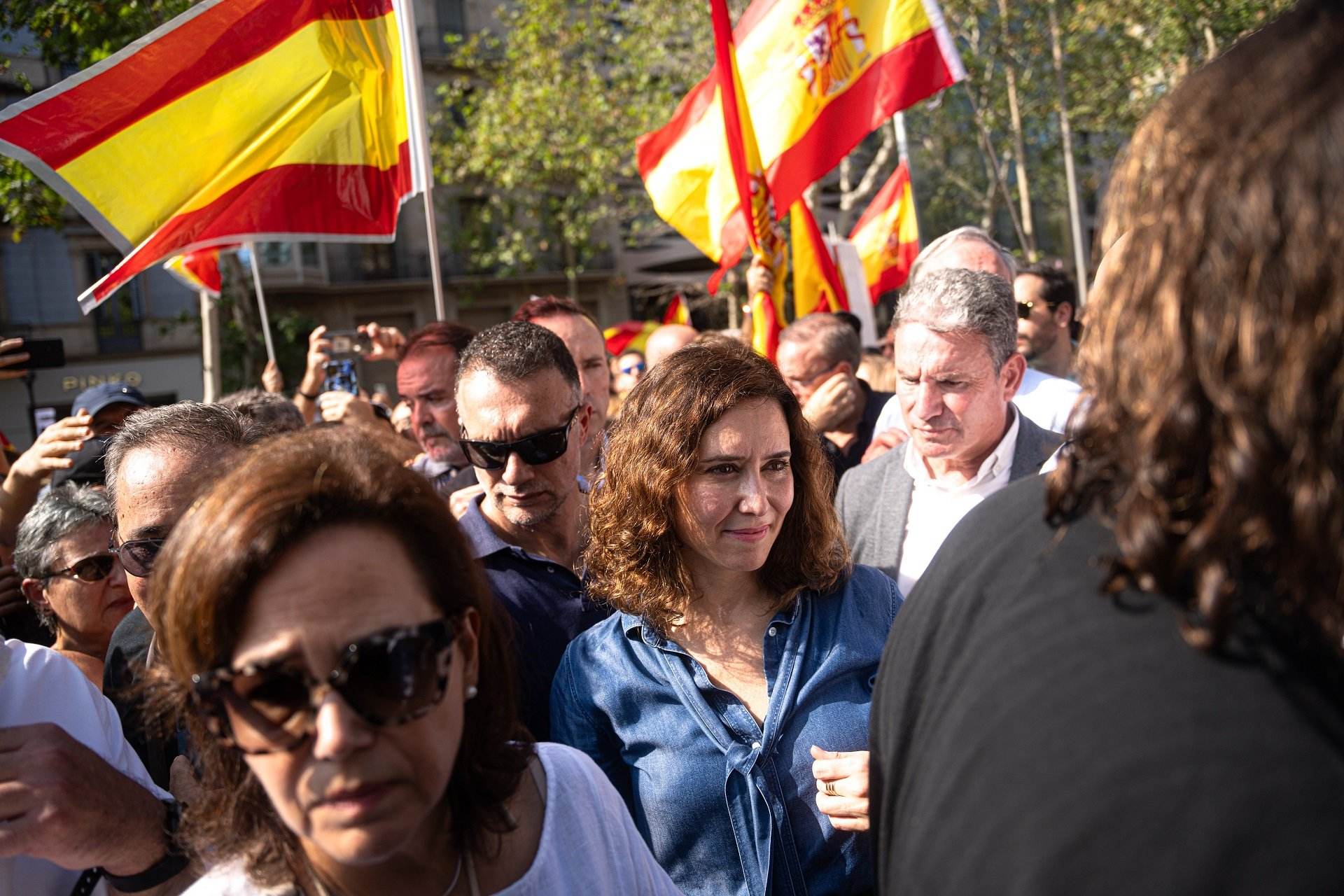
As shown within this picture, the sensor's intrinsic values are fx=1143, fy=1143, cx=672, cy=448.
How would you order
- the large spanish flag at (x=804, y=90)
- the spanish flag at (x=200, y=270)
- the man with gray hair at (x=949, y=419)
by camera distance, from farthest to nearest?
the spanish flag at (x=200, y=270) < the large spanish flag at (x=804, y=90) < the man with gray hair at (x=949, y=419)

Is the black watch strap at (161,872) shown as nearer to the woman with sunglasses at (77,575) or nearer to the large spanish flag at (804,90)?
the woman with sunglasses at (77,575)

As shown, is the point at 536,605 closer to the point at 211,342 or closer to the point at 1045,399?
the point at 1045,399

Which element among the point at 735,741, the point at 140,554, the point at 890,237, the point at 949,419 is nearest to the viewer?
the point at 735,741

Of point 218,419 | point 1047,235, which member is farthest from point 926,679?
point 1047,235

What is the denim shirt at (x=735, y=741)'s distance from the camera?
2.34 metres

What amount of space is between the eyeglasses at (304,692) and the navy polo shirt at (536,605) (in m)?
1.36

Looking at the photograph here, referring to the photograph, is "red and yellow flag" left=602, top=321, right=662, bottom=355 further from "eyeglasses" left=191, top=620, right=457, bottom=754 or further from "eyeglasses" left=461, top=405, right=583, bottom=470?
"eyeglasses" left=191, top=620, right=457, bottom=754

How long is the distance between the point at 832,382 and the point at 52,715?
358cm

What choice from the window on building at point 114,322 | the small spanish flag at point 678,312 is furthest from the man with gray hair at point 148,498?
the window on building at point 114,322

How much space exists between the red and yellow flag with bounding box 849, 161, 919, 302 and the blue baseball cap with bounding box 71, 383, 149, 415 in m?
5.92

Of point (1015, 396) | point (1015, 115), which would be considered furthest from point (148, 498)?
point (1015, 115)

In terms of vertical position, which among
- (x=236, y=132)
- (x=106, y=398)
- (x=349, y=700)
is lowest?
(x=349, y=700)

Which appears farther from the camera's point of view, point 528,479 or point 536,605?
point 528,479

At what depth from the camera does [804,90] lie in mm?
6199
